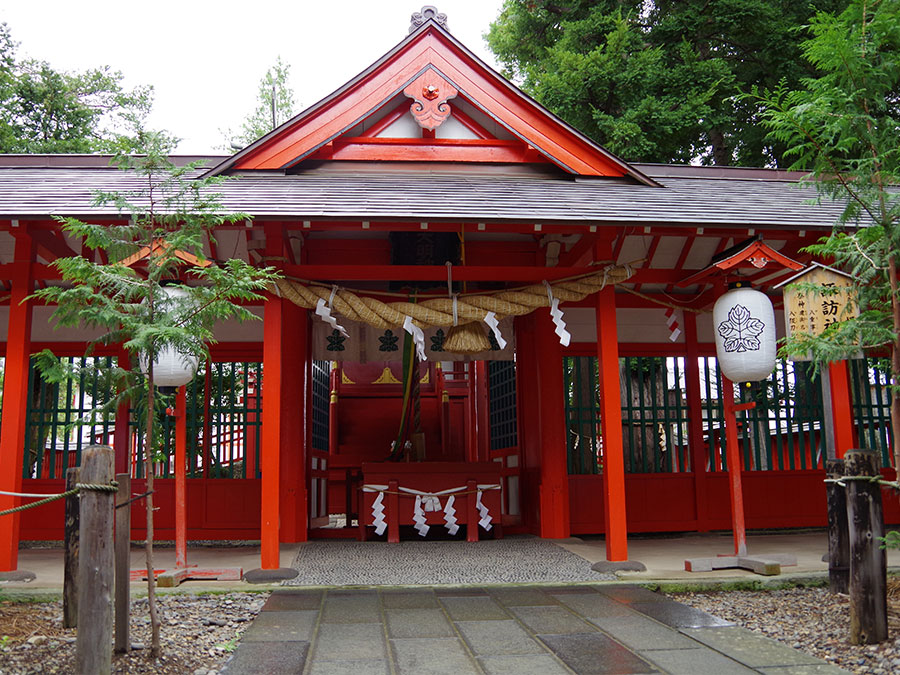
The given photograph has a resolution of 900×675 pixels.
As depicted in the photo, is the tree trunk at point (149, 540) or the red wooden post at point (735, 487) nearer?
the tree trunk at point (149, 540)

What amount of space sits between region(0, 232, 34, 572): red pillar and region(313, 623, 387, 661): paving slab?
10.2ft

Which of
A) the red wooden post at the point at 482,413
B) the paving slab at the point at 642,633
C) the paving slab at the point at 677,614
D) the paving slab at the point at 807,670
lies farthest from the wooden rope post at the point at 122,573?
the red wooden post at the point at 482,413

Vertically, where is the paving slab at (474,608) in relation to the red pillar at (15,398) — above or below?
below

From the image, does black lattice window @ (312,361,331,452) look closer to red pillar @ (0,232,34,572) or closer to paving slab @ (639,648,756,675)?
red pillar @ (0,232,34,572)

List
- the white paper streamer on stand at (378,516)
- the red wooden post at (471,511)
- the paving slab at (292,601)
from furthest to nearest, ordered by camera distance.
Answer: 1. the red wooden post at (471,511)
2. the white paper streamer on stand at (378,516)
3. the paving slab at (292,601)

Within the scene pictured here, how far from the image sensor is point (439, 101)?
7805 mm

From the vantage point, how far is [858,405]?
9094 millimetres

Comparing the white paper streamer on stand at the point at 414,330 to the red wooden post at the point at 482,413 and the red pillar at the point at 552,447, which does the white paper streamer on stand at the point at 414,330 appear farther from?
the red wooden post at the point at 482,413

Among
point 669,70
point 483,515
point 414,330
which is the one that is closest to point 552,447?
point 483,515

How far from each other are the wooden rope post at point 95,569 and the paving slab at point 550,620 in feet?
8.15

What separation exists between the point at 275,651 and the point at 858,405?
7.83 meters

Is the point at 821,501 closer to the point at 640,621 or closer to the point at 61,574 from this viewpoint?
the point at 640,621

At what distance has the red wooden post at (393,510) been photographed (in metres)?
8.09

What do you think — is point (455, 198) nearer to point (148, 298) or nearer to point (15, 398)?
point (148, 298)
